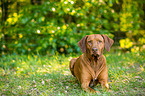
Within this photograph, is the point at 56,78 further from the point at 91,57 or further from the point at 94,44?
the point at 94,44

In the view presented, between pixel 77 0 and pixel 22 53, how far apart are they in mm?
2658

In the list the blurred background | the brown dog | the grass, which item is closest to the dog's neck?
the brown dog

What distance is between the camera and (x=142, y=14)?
6832 millimetres

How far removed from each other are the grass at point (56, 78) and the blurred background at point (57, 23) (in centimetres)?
92

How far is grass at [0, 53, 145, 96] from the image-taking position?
9.61ft

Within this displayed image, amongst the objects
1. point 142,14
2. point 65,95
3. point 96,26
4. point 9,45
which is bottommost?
point 65,95

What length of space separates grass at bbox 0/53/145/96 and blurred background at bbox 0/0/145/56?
0.92 meters

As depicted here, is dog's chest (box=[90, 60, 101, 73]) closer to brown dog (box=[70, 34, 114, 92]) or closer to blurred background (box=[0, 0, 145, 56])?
brown dog (box=[70, 34, 114, 92])

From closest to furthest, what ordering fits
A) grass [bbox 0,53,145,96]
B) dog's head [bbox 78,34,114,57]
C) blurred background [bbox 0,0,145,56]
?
1. dog's head [bbox 78,34,114,57]
2. grass [bbox 0,53,145,96]
3. blurred background [bbox 0,0,145,56]

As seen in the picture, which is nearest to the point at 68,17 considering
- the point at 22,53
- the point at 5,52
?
the point at 22,53

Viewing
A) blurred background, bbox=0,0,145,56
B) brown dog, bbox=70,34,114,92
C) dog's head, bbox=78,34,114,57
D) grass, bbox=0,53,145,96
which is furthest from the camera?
blurred background, bbox=0,0,145,56

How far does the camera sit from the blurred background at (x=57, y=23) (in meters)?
5.43

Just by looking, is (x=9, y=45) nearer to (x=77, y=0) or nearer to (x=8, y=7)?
(x=8, y=7)

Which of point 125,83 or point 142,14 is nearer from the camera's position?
point 125,83
